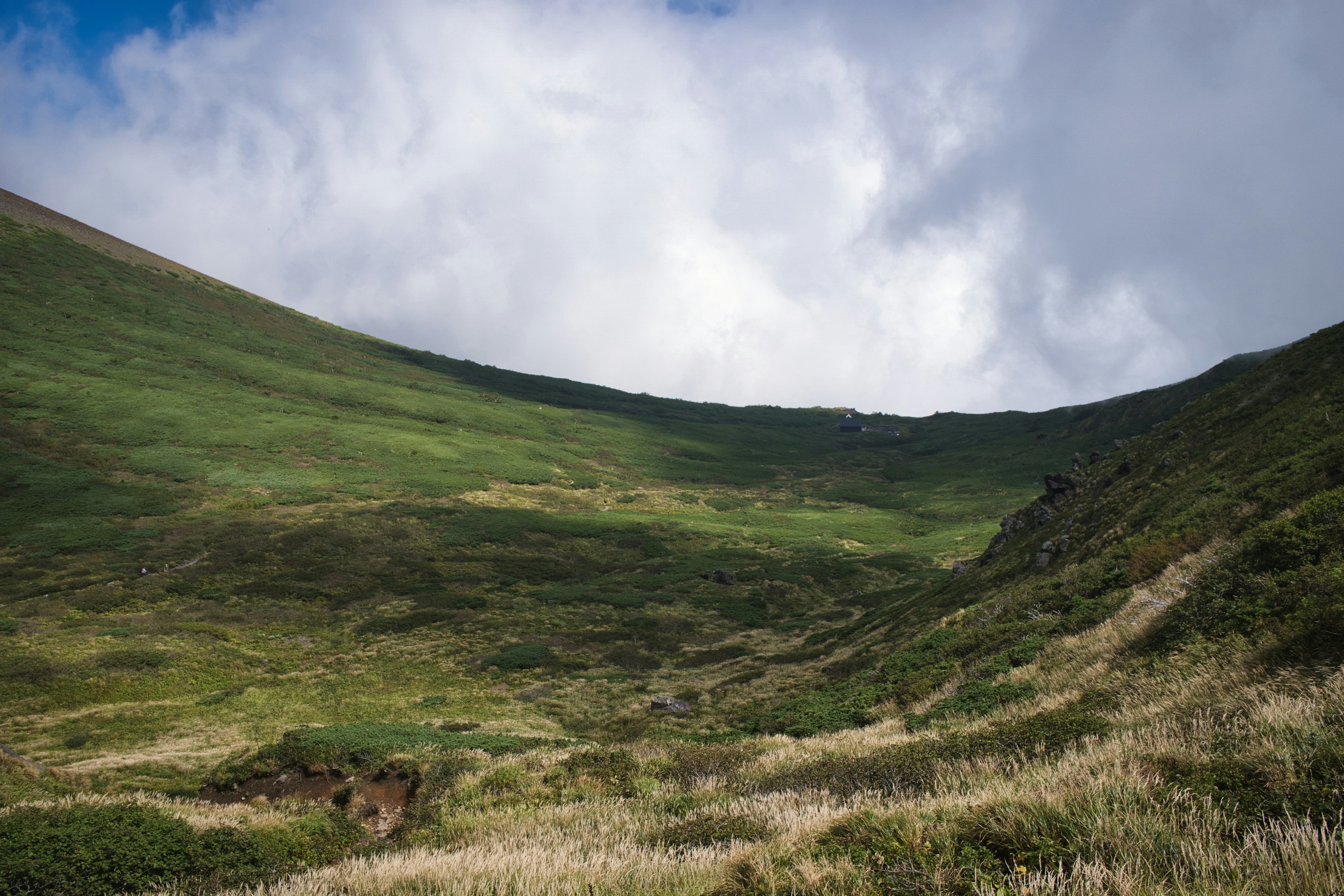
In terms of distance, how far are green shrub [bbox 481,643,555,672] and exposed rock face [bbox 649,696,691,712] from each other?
35.1ft

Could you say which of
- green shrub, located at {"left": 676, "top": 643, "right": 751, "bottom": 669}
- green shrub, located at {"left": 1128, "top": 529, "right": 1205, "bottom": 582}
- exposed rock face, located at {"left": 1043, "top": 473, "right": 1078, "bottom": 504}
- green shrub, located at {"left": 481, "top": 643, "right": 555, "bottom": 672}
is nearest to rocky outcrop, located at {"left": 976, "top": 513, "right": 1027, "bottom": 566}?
exposed rock face, located at {"left": 1043, "top": 473, "right": 1078, "bottom": 504}

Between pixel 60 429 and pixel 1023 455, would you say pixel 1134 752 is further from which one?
pixel 1023 455

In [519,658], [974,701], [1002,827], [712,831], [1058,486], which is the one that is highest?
[1058,486]

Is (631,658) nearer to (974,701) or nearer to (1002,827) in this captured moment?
(974,701)

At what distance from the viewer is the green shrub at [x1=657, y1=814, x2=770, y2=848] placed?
22.8 feet

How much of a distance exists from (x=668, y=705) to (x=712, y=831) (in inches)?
824

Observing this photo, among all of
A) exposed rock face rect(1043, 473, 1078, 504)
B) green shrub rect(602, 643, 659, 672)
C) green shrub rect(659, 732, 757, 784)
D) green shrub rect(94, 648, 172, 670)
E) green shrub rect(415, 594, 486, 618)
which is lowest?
green shrub rect(602, 643, 659, 672)

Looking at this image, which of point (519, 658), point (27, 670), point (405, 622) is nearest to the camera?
point (27, 670)

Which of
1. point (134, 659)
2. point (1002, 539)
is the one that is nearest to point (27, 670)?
point (134, 659)

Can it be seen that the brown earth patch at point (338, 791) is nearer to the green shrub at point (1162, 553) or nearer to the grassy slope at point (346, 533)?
the grassy slope at point (346, 533)

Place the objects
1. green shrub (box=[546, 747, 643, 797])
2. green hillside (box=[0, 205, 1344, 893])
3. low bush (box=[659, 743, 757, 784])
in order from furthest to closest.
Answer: green shrub (box=[546, 747, 643, 797])
low bush (box=[659, 743, 757, 784])
green hillside (box=[0, 205, 1344, 893])

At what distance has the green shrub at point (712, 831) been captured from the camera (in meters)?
6.95

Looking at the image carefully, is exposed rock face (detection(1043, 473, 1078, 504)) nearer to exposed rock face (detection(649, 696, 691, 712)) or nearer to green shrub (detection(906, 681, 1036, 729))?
green shrub (detection(906, 681, 1036, 729))

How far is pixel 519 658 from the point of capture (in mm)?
35875
